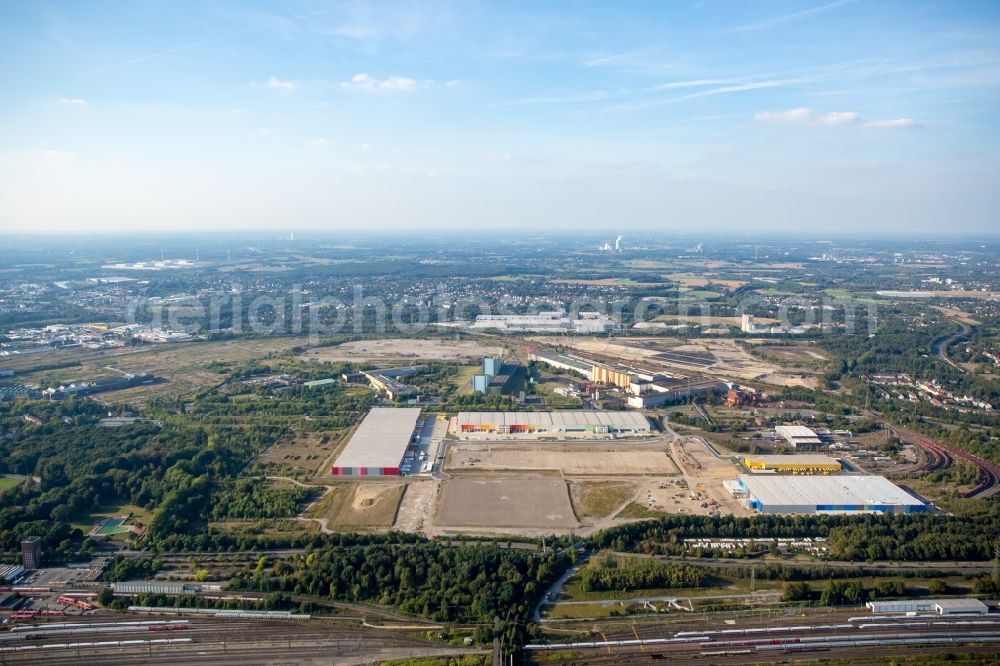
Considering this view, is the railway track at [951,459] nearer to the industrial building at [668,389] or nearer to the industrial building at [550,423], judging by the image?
the industrial building at [668,389]

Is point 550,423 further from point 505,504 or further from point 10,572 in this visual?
point 10,572

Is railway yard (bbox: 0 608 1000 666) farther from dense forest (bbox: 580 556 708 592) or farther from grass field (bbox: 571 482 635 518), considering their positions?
grass field (bbox: 571 482 635 518)

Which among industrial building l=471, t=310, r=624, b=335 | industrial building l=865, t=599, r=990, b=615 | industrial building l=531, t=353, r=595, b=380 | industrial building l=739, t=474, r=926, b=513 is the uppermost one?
industrial building l=471, t=310, r=624, b=335

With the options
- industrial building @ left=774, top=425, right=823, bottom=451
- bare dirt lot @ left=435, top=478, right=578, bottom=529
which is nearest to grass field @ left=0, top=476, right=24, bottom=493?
bare dirt lot @ left=435, top=478, right=578, bottom=529

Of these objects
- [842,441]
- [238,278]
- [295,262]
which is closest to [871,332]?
[842,441]

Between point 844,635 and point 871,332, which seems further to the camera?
point 871,332

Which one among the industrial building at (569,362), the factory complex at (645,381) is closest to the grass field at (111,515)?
the factory complex at (645,381)

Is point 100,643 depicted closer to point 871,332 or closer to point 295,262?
point 871,332

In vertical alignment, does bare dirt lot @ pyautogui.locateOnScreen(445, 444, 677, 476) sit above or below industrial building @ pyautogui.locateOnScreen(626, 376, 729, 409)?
below
